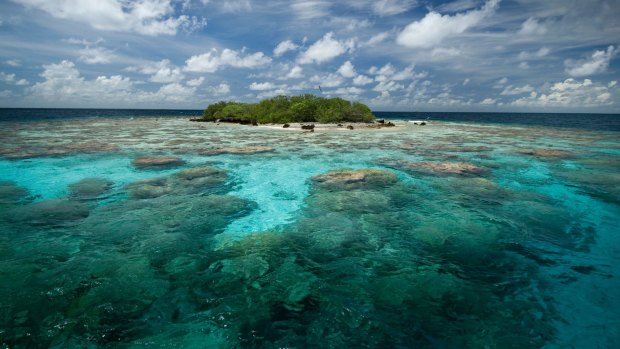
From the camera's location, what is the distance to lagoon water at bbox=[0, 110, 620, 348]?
5.36 metres

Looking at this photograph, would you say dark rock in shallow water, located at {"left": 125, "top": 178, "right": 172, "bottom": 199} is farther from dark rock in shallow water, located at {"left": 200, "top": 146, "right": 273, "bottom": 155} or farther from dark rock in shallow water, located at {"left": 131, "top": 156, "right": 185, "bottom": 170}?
dark rock in shallow water, located at {"left": 200, "top": 146, "right": 273, "bottom": 155}

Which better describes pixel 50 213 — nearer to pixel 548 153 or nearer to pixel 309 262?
pixel 309 262

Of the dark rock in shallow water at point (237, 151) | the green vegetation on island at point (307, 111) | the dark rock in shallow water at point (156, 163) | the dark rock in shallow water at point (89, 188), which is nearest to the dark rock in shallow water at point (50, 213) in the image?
the dark rock in shallow water at point (89, 188)

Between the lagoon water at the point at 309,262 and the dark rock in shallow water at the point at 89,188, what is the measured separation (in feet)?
0.29

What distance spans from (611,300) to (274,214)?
8933 millimetres

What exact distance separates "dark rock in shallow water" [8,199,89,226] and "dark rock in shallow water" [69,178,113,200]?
3.02ft

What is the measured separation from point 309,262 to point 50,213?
915 cm

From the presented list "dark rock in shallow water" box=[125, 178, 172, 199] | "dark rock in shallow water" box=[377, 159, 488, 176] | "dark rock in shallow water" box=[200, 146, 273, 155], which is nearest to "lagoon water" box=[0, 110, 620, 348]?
"dark rock in shallow water" box=[125, 178, 172, 199]

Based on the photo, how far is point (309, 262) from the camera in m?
7.66

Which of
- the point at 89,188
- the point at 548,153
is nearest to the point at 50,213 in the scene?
the point at 89,188

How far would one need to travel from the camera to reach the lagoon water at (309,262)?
5.36 metres

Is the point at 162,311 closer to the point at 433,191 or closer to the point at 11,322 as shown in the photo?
the point at 11,322

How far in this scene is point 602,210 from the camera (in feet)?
38.9

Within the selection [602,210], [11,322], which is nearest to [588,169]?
[602,210]
